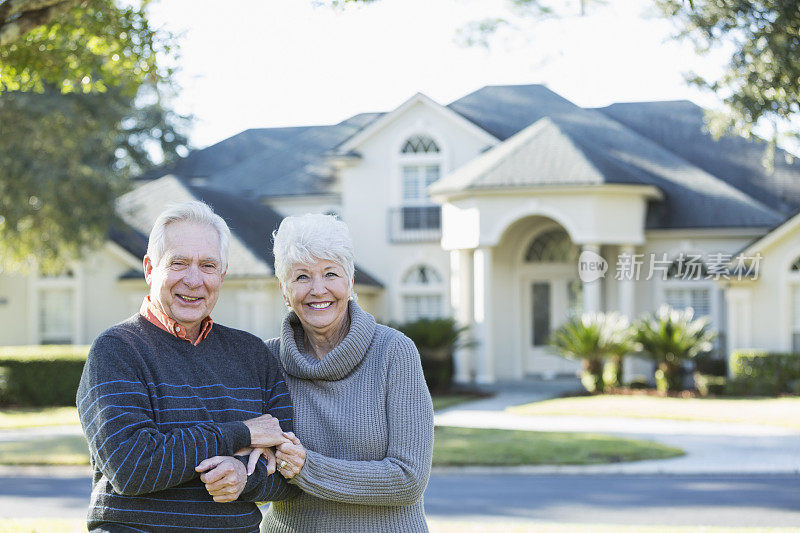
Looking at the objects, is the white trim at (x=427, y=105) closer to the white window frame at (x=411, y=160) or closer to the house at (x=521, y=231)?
the house at (x=521, y=231)

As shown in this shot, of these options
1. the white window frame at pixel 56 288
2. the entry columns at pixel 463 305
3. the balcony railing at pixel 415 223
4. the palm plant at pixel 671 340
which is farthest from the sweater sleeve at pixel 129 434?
the balcony railing at pixel 415 223

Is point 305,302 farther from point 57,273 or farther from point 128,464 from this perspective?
point 57,273

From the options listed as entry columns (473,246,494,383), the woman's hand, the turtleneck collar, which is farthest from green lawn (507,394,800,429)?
the woman's hand

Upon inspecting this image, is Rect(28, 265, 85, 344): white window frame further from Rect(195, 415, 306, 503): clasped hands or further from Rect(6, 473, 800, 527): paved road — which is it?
Rect(195, 415, 306, 503): clasped hands

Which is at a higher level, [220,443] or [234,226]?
[234,226]

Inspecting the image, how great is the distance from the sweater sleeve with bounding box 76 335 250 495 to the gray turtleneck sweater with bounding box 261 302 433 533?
49 cm

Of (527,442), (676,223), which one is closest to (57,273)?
(527,442)

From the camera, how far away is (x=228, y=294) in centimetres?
2358

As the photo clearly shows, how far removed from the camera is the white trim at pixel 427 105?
24.7m

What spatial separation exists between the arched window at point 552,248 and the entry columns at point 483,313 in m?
2.22

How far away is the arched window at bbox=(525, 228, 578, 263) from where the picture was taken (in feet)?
82.0

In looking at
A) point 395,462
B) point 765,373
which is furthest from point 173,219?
point 765,373

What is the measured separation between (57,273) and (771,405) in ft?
51.4

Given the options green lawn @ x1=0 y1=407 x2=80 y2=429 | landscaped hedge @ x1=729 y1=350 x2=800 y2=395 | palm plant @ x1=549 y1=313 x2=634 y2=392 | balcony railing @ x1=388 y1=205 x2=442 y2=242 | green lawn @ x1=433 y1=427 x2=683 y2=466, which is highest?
balcony railing @ x1=388 y1=205 x2=442 y2=242
